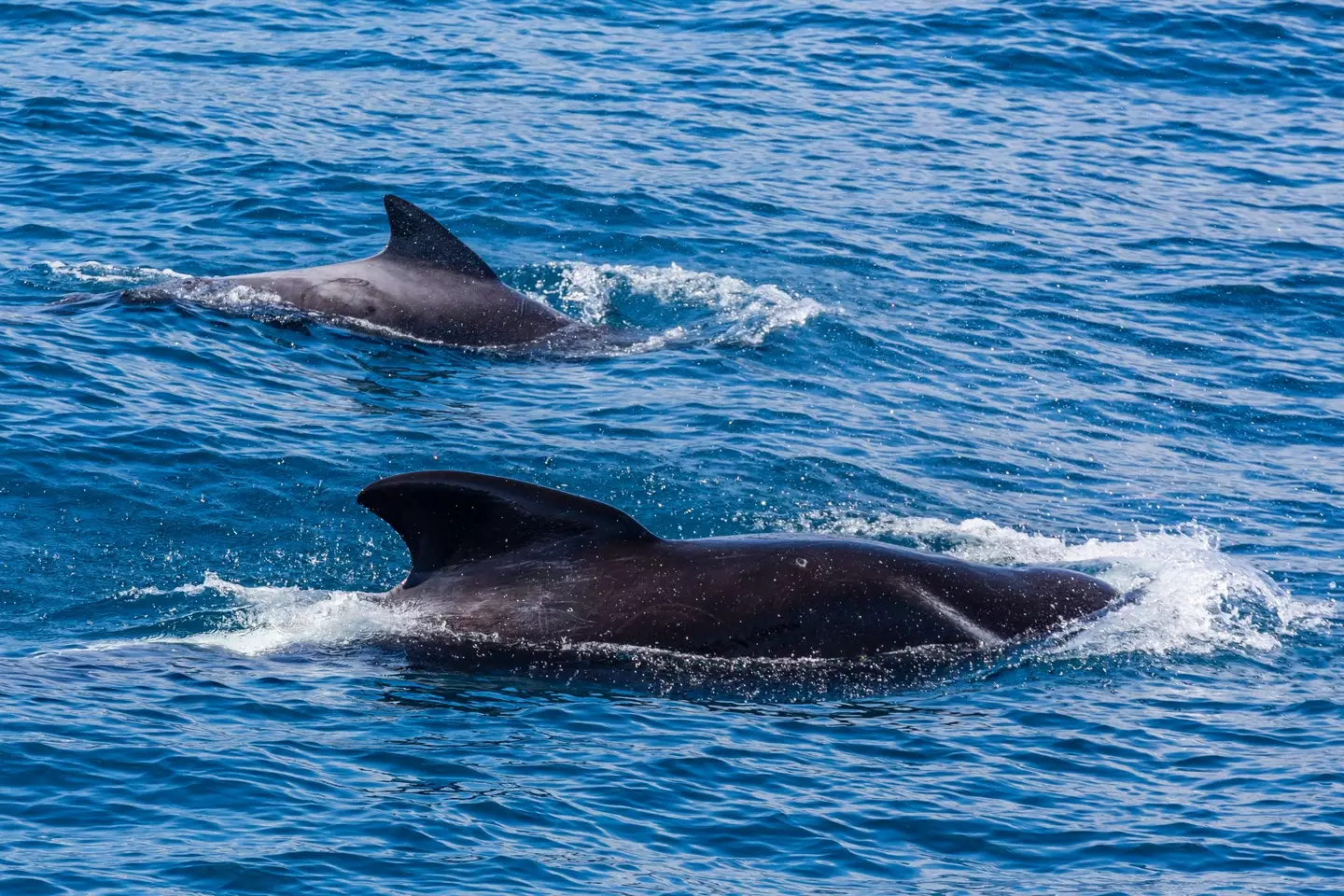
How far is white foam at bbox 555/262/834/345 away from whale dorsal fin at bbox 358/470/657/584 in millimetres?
9682

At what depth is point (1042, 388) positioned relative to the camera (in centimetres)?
2084

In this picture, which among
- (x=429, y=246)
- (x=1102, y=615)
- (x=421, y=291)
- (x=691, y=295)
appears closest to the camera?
(x=1102, y=615)

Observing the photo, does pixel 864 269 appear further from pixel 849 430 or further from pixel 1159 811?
pixel 1159 811

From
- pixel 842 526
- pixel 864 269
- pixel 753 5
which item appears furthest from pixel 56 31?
pixel 842 526

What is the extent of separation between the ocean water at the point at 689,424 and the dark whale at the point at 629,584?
0.31 metres

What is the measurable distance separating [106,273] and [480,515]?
12029mm

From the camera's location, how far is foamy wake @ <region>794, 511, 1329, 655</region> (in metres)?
13.3

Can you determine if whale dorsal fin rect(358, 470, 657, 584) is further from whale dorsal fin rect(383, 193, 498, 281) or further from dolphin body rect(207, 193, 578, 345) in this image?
whale dorsal fin rect(383, 193, 498, 281)

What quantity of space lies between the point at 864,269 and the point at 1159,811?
572 inches

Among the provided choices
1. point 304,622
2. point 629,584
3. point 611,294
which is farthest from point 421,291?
point 629,584

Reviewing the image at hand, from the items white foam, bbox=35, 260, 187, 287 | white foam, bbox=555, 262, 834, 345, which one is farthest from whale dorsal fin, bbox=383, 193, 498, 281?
white foam, bbox=35, 260, 187, 287

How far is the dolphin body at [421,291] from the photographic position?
20.7 metres

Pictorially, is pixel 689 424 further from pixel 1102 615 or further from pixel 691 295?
pixel 1102 615

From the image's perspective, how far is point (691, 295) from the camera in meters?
23.0
